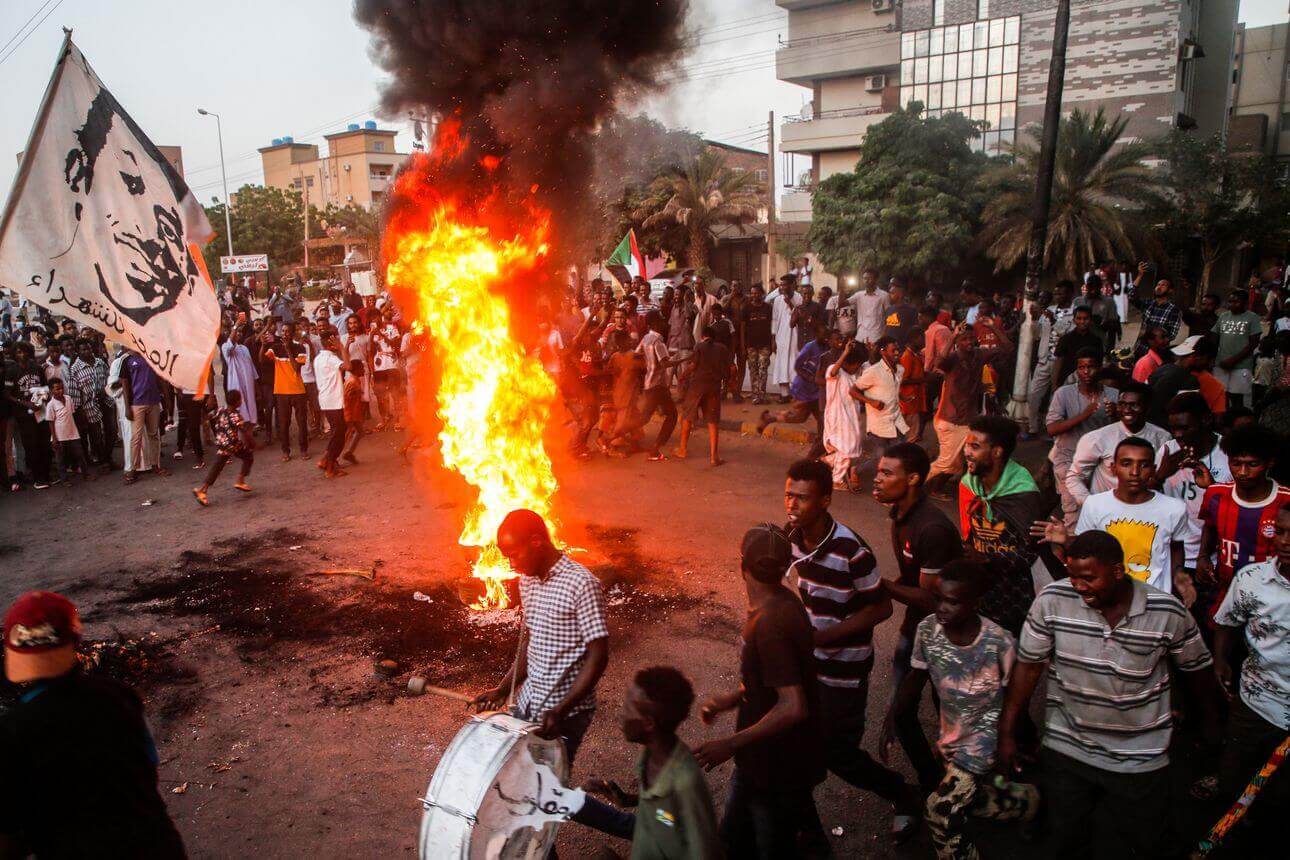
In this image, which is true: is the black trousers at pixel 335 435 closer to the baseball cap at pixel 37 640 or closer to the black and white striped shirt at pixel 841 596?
the baseball cap at pixel 37 640

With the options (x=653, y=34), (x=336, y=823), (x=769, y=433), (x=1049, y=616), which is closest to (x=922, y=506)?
(x=1049, y=616)

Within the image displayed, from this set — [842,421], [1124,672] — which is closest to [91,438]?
[842,421]

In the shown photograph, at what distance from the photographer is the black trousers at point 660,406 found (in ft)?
40.1

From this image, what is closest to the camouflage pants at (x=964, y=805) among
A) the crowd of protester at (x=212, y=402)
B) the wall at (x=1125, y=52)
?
the crowd of protester at (x=212, y=402)

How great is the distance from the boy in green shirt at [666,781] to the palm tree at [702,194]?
1431 inches

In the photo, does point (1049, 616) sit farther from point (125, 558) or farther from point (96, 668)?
point (125, 558)

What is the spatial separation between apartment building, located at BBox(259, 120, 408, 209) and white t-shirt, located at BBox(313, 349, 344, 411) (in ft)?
222

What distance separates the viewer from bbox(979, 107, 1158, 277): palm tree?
1053 inches

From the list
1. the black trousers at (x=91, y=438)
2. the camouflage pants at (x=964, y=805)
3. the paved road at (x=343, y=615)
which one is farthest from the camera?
the black trousers at (x=91, y=438)

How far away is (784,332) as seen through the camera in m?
15.2

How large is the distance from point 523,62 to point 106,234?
4.43 meters

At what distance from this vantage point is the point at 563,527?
9.02 m

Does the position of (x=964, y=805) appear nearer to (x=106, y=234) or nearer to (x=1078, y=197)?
(x=106, y=234)

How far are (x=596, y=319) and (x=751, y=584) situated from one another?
12.1m
